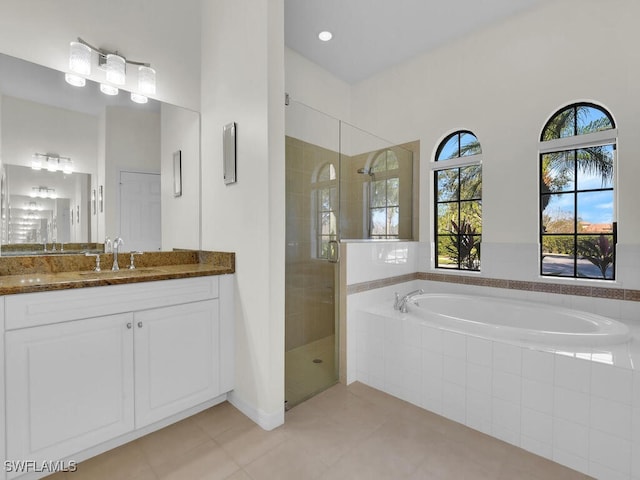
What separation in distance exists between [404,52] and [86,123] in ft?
9.86

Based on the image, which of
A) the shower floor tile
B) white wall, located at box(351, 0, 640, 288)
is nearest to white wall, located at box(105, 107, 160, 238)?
the shower floor tile

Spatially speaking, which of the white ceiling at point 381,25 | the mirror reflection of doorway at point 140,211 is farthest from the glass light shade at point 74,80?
the white ceiling at point 381,25

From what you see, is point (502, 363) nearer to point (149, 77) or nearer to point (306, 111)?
point (306, 111)

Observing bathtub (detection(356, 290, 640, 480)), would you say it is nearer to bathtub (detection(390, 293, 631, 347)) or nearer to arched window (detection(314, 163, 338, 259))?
bathtub (detection(390, 293, 631, 347))

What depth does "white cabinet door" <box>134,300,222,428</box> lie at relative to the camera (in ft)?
5.73

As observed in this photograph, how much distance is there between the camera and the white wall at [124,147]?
2154 millimetres

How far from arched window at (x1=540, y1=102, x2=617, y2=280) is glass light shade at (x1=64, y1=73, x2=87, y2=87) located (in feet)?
11.4

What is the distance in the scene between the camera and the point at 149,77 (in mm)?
2152

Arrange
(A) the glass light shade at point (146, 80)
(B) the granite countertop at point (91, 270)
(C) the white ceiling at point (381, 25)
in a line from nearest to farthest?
(B) the granite countertop at point (91, 270)
(A) the glass light shade at point (146, 80)
(C) the white ceiling at point (381, 25)

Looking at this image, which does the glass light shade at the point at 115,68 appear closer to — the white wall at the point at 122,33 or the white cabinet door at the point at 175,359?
the white wall at the point at 122,33

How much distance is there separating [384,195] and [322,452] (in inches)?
91.1

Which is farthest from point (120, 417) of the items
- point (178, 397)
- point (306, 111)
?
point (306, 111)

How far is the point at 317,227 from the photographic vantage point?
8.29 feet

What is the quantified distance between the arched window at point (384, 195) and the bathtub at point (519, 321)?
2.45 ft
